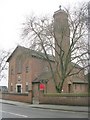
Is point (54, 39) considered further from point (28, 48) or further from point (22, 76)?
point (22, 76)

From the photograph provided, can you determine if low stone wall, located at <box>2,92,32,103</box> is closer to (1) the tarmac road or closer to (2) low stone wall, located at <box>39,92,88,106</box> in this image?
(2) low stone wall, located at <box>39,92,88,106</box>

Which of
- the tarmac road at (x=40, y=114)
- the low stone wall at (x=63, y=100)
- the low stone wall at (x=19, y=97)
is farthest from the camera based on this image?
the low stone wall at (x=19, y=97)

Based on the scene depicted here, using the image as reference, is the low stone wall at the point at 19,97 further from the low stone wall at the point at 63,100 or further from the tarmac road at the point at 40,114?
the tarmac road at the point at 40,114

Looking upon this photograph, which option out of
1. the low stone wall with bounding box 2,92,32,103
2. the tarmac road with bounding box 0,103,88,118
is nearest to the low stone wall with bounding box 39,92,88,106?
the low stone wall with bounding box 2,92,32,103

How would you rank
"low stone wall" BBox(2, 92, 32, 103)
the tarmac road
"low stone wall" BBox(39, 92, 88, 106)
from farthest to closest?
"low stone wall" BBox(2, 92, 32, 103) < "low stone wall" BBox(39, 92, 88, 106) < the tarmac road

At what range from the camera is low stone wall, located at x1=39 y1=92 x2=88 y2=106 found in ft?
95.4

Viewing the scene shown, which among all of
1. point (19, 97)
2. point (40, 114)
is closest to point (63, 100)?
point (19, 97)

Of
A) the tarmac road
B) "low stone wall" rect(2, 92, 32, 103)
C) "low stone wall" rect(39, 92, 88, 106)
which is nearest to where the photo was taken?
the tarmac road

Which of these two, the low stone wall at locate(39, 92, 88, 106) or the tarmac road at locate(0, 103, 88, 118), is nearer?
the tarmac road at locate(0, 103, 88, 118)

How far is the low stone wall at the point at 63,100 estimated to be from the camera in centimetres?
2907

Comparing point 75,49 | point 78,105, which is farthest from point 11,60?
point 78,105

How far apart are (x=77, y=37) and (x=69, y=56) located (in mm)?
3365

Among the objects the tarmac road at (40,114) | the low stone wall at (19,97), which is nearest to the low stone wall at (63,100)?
the low stone wall at (19,97)

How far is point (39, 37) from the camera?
3575 centimetres
